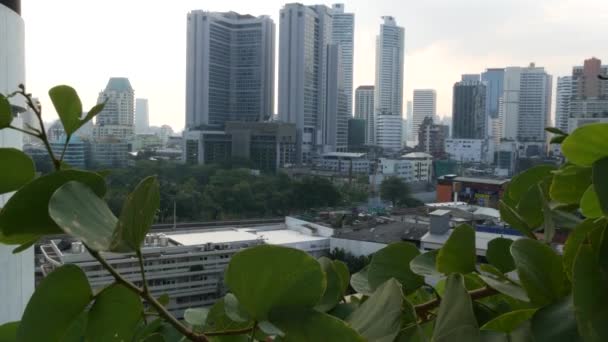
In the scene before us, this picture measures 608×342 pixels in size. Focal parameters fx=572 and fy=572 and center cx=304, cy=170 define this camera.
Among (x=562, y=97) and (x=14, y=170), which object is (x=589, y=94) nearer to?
(x=562, y=97)

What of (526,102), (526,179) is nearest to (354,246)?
(526,179)

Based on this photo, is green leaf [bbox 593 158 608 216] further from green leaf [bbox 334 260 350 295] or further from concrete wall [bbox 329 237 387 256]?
concrete wall [bbox 329 237 387 256]

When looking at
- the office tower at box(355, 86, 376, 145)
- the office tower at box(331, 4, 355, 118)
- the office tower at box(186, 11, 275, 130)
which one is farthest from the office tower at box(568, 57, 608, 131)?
the office tower at box(355, 86, 376, 145)

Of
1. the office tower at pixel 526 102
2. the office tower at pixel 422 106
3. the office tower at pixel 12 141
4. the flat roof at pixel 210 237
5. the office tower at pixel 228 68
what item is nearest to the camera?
the office tower at pixel 12 141

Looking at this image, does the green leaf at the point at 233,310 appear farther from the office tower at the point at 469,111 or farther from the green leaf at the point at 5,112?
the office tower at the point at 469,111

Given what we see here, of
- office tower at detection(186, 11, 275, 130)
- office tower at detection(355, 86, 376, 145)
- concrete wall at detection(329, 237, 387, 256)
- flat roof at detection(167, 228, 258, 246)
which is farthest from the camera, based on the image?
office tower at detection(355, 86, 376, 145)

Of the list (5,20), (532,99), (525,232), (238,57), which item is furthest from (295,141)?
(525,232)

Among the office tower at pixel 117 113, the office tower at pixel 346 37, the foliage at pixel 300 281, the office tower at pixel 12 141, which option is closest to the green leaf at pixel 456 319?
the foliage at pixel 300 281
